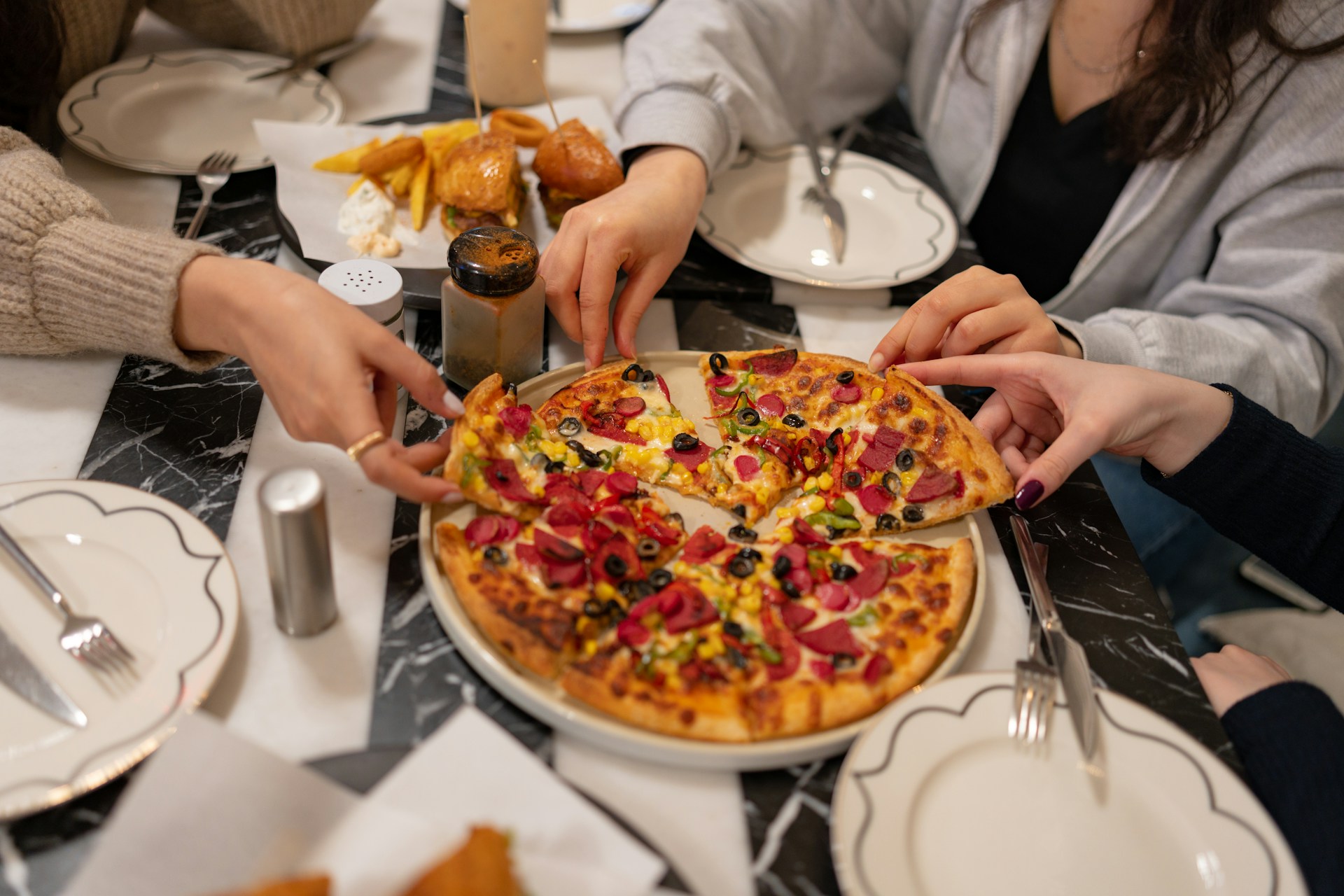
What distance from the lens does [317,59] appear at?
3.02 meters

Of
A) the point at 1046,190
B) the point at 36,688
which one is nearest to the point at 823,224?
the point at 1046,190

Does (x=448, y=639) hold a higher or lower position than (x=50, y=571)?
lower

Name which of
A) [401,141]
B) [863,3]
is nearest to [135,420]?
[401,141]

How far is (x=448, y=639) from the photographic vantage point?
1.54 metres

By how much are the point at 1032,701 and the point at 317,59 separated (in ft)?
9.66

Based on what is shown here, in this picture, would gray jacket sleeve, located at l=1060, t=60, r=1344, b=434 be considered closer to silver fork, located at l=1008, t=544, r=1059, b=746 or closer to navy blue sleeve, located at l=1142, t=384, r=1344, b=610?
navy blue sleeve, located at l=1142, t=384, r=1344, b=610

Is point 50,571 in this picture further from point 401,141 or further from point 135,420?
point 401,141

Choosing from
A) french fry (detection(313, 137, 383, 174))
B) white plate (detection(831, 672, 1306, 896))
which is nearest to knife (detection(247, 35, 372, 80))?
french fry (detection(313, 137, 383, 174))

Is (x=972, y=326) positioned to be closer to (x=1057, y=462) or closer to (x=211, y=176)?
(x=1057, y=462)

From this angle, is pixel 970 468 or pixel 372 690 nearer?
pixel 372 690

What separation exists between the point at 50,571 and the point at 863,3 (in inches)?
109

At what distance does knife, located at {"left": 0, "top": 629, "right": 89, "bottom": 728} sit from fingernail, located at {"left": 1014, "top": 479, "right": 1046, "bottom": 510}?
1.62 m

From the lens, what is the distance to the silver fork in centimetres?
141

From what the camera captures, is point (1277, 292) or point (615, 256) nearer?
point (615, 256)
